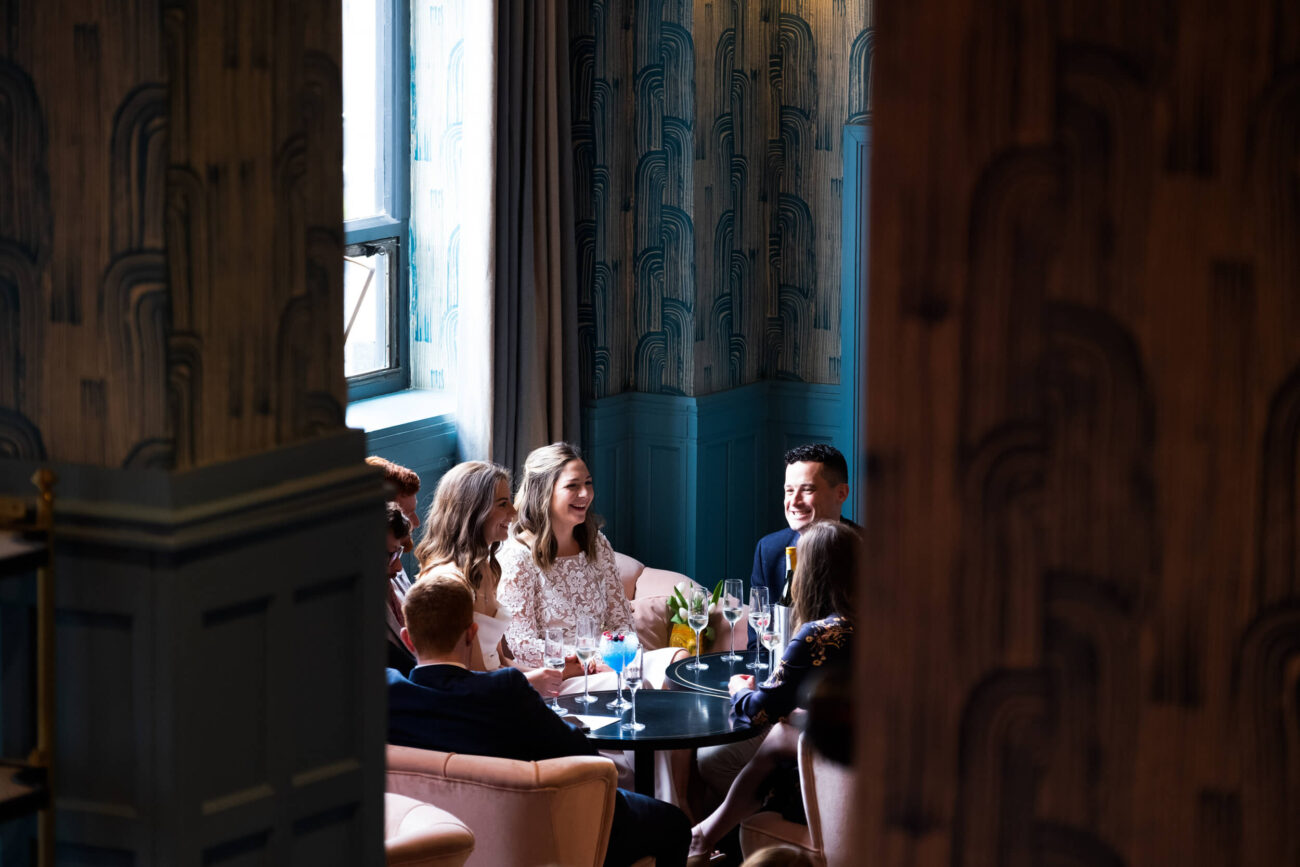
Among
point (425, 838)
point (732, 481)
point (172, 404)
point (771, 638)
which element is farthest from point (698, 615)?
point (172, 404)

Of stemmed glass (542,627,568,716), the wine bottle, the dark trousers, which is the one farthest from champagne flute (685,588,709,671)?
the dark trousers

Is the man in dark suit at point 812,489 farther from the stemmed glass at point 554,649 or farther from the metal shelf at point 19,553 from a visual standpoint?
the metal shelf at point 19,553

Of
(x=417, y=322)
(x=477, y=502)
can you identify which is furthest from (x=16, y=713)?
(x=417, y=322)

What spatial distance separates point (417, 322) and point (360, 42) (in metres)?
1.05

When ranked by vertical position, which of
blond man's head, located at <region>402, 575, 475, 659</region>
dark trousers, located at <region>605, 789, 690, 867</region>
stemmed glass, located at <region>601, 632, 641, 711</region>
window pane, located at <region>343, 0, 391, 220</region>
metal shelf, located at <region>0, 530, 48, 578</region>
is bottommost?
dark trousers, located at <region>605, 789, 690, 867</region>

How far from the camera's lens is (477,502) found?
14.0 feet

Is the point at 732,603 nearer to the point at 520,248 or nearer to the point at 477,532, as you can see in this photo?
the point at 477,532

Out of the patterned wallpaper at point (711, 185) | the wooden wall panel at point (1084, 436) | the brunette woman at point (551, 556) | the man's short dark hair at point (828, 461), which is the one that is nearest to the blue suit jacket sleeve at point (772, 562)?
the man's short dark hair at point (828, 461)

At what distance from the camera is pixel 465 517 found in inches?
169

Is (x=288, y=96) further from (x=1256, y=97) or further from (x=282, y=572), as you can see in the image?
(x=1256, y=97)

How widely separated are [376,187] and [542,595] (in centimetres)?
181

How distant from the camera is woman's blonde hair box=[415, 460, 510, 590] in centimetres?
428

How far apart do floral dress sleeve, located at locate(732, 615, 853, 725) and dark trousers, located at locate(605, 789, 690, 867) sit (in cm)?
32

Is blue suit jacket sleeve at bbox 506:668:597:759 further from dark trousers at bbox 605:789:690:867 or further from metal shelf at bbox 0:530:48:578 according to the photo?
metal shelf at bbox 0:530:48:578
